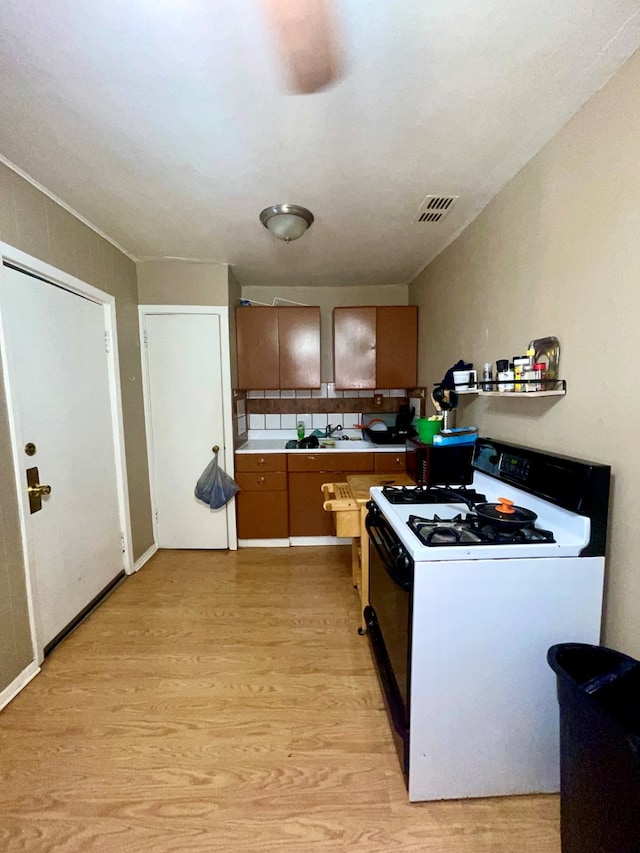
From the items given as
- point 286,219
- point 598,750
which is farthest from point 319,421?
point 598,750

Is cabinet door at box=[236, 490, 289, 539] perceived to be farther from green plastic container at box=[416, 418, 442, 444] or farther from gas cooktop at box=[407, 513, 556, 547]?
gas cooktop at box=[407, 513, 556, 547]

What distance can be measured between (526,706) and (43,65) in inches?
98.6

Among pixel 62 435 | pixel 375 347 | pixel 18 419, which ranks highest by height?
pixel 375 347

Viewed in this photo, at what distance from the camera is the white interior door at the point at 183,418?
2.75 meters

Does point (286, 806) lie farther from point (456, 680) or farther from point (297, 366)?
point (297, 366)

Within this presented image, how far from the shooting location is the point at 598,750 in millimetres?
760

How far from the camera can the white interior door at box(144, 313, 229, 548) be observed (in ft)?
9.02

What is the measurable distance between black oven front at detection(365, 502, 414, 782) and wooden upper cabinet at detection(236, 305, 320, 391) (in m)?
1.80

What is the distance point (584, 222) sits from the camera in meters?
1.17

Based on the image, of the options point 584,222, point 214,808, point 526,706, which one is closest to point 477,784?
point 526,706

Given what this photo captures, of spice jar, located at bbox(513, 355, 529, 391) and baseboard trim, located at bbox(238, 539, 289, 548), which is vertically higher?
spice jar, located at bbox(513, 355, 529, 391)

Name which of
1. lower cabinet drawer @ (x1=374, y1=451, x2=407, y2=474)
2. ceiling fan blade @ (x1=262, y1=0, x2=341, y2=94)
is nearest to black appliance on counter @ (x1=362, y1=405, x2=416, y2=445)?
lower cabinet drawer @ (x1=374, y1=451, x2=407, y2=474)

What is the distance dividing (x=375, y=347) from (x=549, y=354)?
6.03ft

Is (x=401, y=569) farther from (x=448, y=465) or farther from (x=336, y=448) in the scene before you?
(x=336, y=448)
